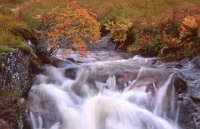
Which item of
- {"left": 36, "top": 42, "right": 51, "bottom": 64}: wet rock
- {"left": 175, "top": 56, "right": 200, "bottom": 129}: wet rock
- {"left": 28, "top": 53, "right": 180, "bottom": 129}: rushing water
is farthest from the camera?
{"left": 36, "top": 42, "right": 51, "bottom": 64}: wet rock

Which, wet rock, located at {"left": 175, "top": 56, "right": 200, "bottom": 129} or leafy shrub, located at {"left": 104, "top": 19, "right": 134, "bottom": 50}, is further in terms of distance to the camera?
leafy shrub, located at {"left": 104, "top": 19, "right": 134, "bottom": 50}

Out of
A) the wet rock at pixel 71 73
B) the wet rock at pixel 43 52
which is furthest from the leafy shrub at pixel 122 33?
the wet rock at pixel 71 73

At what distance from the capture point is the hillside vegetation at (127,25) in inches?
468

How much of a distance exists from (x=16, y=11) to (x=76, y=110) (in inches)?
418

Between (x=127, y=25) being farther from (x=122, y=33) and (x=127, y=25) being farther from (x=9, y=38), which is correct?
(x=9, y=38)

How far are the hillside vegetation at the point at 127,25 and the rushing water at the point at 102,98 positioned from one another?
1.12 m

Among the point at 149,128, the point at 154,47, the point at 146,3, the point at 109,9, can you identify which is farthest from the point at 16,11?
the point at 149,128

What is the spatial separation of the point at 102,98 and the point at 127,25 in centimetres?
618

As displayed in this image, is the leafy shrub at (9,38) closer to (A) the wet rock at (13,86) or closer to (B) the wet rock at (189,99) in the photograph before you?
(A) the wet rock at (13,86)

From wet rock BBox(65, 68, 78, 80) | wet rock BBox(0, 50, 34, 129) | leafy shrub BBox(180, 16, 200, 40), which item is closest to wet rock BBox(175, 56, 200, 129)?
leafy shrub BBox(180, 16, 200, 40)

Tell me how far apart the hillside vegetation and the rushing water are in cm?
112

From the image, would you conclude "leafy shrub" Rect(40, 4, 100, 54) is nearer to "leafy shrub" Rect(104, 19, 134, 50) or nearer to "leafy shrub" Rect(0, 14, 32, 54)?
"leafy shrub" Rect(0, 14, 32, 54)

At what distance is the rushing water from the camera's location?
9102 mm

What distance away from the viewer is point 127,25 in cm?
1551
